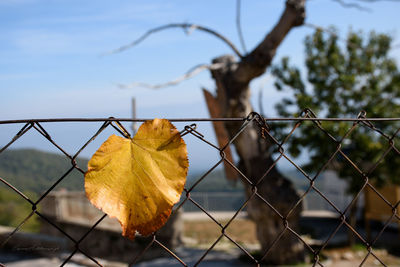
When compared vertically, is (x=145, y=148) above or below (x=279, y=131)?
below

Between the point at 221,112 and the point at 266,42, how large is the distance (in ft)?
4.68

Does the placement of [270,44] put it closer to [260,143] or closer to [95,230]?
[260,143]

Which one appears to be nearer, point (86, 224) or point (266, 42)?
point (266, 42)

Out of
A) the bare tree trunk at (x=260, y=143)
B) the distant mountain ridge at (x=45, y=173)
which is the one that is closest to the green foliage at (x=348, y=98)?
the bare tree trunk at (x=260, y=143)

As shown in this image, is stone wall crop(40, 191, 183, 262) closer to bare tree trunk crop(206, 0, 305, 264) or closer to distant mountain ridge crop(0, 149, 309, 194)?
bare tree trunk crop(206, 0, 305, 264)

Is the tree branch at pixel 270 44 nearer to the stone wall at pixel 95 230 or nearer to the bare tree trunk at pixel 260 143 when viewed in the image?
the bare tree trunk at pixel 260 143

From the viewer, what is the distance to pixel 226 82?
25.0 ft

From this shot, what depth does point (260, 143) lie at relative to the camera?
26.8ft

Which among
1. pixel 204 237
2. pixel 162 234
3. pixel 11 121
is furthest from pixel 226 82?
pixel 11 121

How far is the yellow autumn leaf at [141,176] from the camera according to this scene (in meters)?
1.11

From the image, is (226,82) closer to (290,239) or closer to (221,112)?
(221,112)

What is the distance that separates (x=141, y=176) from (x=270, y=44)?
6399 millimetres

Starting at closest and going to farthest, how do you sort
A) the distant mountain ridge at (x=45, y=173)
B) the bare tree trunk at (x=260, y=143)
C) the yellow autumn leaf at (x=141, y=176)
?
1. the yellow autumn leaf at (x=141, y=176)
2. the distant mountain ridge at (x=45, y=173)
3. the bare tree trunk at (x=260, y=143)

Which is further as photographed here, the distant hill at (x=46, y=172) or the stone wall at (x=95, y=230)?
the stone wall at (x=95, y=230)
